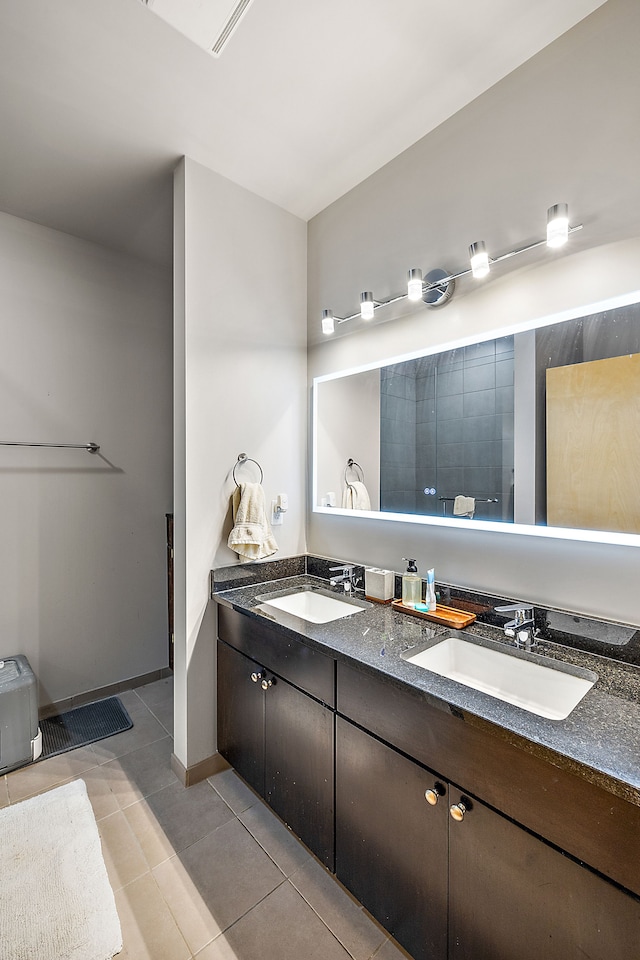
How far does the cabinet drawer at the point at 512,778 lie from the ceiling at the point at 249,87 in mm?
1927

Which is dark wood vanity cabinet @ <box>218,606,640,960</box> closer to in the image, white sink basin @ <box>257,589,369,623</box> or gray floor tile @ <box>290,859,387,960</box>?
gray floor tile @ <box>290,859,387,960</box>

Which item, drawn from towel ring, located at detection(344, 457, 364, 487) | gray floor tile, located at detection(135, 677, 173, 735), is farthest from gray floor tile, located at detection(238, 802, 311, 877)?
towel ring, located at detection(344, 457, 364, 487)

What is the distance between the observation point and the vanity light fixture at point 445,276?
1.29 metres

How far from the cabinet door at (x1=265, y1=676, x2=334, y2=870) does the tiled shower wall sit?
0.87 metres

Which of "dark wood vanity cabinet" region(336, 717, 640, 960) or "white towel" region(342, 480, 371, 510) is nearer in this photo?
"dark wood vanity cabinet" region(336, 717, 640, 960)

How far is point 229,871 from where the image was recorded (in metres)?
1.48

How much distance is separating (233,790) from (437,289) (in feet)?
7.21

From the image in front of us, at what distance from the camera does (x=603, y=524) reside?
1314 mm

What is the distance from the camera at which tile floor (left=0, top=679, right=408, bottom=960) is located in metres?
1.25

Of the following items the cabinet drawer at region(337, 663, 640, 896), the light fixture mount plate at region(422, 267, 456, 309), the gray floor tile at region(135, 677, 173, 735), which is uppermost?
the light fixture mount plate at region(422, 267, 456, 309)

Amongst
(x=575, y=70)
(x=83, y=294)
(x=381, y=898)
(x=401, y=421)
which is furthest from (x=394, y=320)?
(x=381, y=898)

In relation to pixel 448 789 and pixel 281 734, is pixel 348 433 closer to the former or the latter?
pixel 281 734

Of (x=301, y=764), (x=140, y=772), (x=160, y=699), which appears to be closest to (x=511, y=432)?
(x=301, y=764)

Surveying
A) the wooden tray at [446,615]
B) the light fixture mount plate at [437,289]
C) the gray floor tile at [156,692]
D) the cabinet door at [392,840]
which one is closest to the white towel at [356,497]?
the wooden tray at [446,615]
